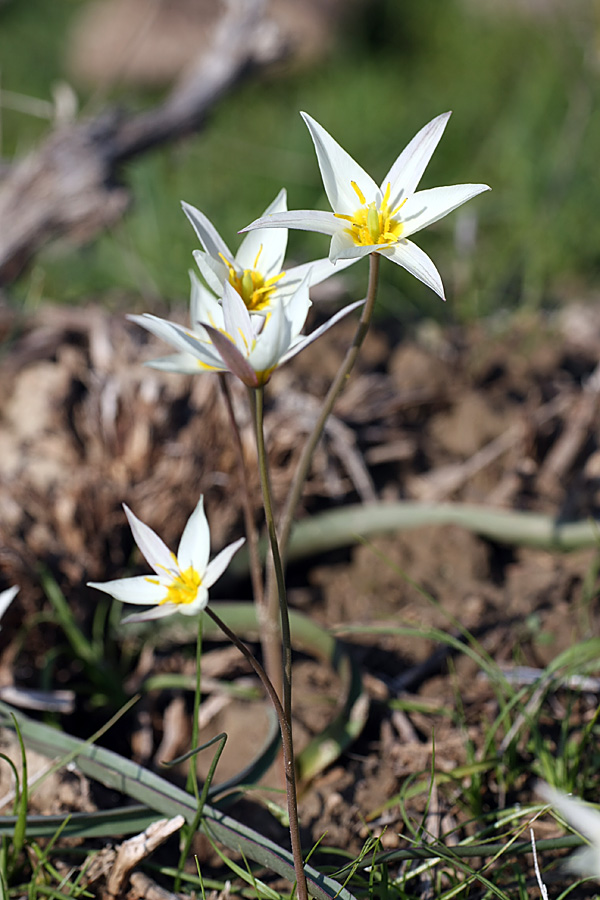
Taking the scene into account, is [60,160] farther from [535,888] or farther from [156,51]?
[156,51]

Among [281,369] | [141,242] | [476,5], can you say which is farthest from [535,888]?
[476,5]

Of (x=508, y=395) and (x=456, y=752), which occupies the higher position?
(x=508, y=395)

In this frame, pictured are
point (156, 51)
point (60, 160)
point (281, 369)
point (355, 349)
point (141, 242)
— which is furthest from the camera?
point (156, 51)

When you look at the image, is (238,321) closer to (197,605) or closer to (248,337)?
(248,337)

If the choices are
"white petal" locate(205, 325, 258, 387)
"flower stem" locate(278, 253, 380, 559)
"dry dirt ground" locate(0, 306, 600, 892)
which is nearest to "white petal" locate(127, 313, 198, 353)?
"white petal" locate(205, 325, 258, 387)

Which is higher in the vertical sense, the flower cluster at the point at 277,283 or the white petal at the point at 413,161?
the white petal at the point at 413,161

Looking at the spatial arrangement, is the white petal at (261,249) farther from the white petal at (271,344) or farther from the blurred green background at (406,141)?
the blurred green background at (406,141)

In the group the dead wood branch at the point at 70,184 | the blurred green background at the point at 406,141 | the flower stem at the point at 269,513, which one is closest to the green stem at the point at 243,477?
the flower stem at the point at 269,513
